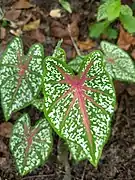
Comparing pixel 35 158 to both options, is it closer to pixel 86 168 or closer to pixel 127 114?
pixel 86 168

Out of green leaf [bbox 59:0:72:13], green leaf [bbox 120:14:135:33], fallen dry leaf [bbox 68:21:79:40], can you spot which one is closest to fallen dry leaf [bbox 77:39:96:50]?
fallen dry leaf [bbox 68:21:79:40]

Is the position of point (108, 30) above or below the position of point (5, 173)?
above

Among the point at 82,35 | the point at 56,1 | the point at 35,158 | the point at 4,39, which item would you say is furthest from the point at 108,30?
the point at 35,158

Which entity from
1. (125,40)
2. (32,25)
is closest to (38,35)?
(32,25)

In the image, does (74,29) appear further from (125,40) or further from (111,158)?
(111,158)

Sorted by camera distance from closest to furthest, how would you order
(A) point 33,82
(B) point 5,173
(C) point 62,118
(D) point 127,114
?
(C) point 62,118 → (A) point 33,82 → (B) point 5,173 → (D) point 127,114
